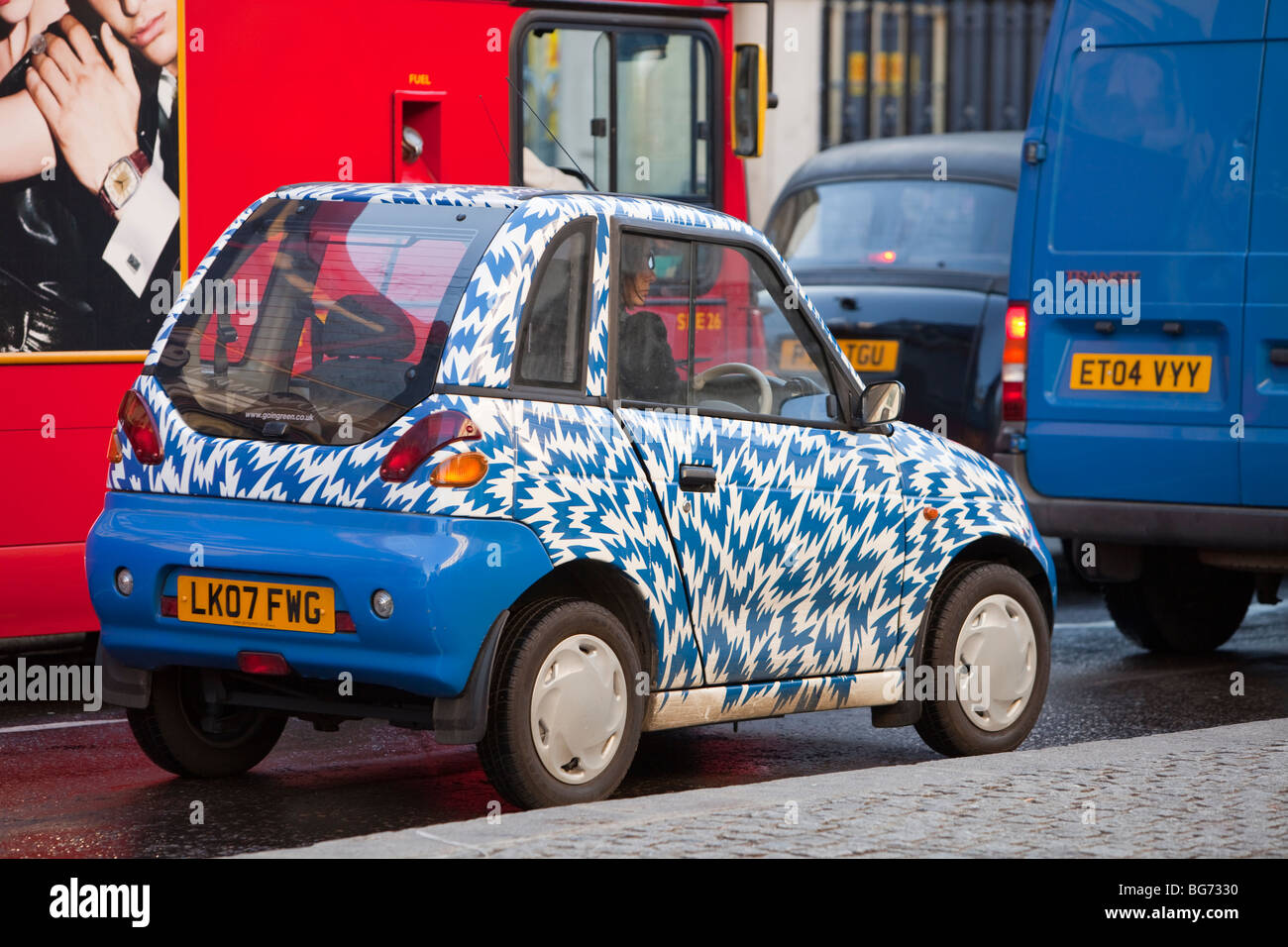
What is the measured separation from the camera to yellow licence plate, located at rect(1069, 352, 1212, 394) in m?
9.46

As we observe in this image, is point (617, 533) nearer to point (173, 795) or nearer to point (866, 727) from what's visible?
point (173, 795)

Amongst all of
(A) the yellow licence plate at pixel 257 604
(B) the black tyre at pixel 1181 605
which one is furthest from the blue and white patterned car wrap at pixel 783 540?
(B) the black tyre at pixel 1181 605

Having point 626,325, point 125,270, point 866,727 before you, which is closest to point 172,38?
point 125,270

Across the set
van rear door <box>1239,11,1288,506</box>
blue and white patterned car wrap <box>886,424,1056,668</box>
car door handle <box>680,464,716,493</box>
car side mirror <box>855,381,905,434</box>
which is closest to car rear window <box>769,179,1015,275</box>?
van rear door <box>1239,11,1288,506</box>

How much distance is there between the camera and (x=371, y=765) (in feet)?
25.3

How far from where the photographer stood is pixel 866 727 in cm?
870

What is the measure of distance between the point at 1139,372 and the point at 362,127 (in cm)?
331

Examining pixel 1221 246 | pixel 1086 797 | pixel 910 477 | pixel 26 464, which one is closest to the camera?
pixel 1086 797

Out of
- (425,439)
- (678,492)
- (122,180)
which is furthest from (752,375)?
(122,180)

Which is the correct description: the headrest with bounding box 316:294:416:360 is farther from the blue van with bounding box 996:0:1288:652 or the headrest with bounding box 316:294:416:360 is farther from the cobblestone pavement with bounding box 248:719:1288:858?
the blue van with bounding box 996:0:1288:652

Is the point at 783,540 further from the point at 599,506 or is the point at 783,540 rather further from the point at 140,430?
the point at 140,430

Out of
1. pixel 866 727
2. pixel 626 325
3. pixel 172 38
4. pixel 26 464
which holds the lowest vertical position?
pixel 866 727

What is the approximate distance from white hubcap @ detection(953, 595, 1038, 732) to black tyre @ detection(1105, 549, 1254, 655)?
2886 mm

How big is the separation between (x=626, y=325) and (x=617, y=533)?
2.05 ft
